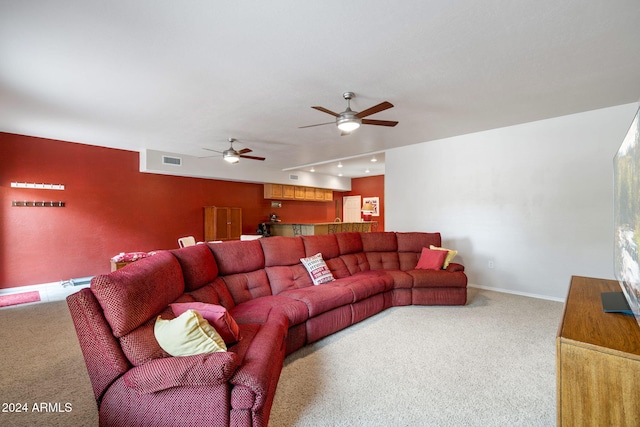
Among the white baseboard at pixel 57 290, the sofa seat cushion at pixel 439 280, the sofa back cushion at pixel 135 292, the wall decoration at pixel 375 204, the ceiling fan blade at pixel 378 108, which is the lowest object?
the white baseboard at pixel 57 290

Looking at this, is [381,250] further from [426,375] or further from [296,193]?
[296,193]

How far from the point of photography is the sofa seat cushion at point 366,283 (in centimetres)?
335

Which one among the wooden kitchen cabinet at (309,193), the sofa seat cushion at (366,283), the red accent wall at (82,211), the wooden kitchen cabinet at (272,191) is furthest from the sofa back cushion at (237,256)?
the wooden kitchen cabinet at (309,193)

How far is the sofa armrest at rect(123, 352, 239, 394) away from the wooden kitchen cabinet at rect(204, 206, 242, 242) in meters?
5.79

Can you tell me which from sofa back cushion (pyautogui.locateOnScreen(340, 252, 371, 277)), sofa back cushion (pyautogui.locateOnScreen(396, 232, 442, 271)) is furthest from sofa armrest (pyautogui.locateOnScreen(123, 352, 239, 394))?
sofa back cushion (pyautogui.locateOnScreen(396, 232, 442, 271))

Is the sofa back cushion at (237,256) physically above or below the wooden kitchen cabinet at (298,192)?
below

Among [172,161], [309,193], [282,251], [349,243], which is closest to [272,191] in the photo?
[309,193]

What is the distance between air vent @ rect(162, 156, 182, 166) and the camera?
20.3 feet

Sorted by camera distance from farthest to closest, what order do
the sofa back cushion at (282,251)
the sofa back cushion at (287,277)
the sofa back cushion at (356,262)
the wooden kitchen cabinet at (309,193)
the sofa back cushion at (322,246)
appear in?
the wooden kitchen cabinet at (309,193)
the sofa back cushion at (356,262)
the sofa back cushion at (322,246)
the sofa back cushion at (282,251)
the sofa back cushion at (287,277)

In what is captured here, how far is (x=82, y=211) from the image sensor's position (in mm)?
5402

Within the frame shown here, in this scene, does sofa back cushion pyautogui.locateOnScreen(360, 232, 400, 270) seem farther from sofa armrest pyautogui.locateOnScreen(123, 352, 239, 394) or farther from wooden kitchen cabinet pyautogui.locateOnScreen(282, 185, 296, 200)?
wooden kitchen cabinet pyautogui.locateOnScreen(282, 185, 296, 200)

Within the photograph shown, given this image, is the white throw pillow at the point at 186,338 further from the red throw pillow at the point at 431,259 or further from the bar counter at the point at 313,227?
the bar counter at the point at 313,227

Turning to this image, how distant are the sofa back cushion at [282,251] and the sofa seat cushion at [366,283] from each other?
0.58 m

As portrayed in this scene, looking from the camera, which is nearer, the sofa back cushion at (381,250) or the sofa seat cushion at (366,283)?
the sofa seat cushion at (366,283)
